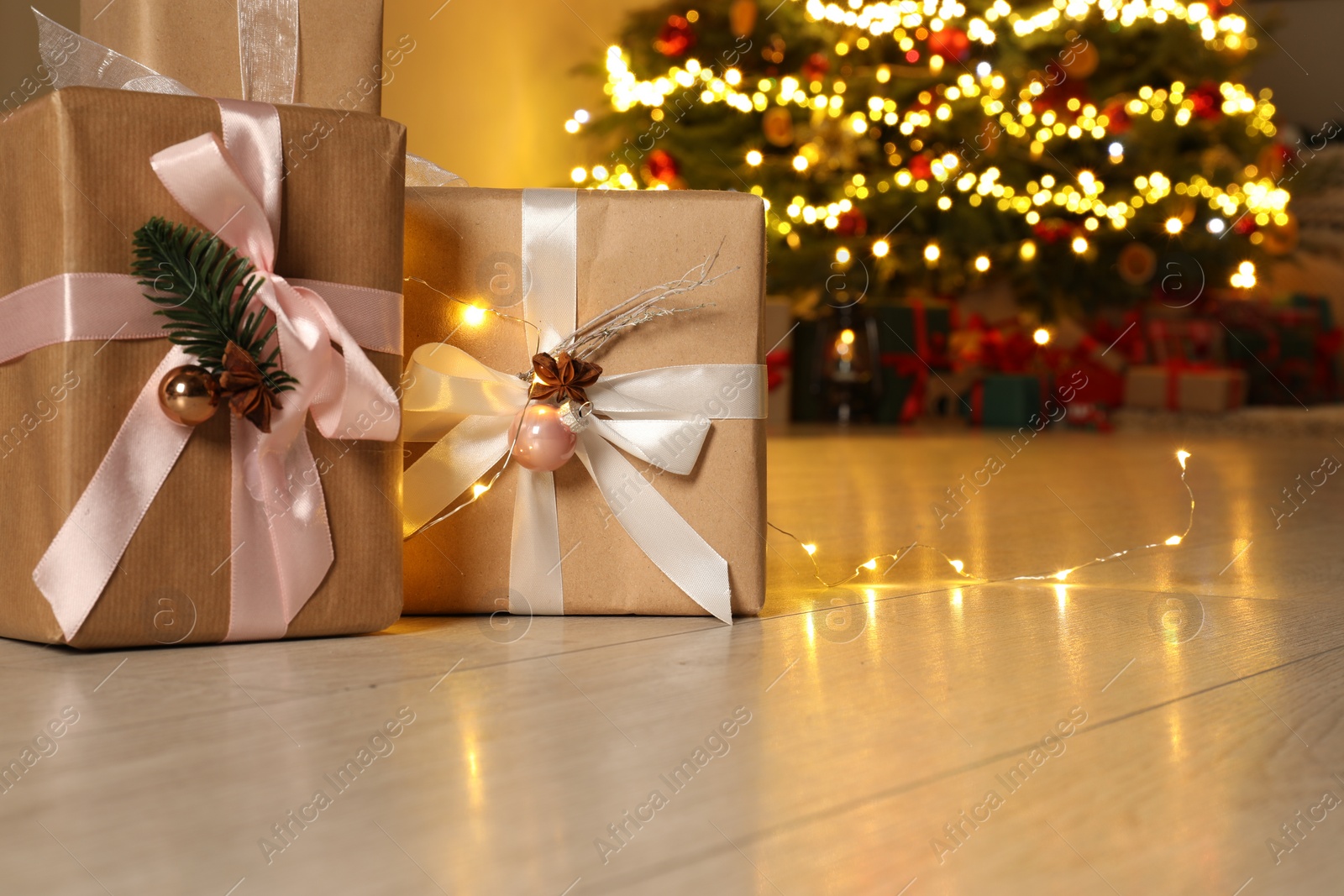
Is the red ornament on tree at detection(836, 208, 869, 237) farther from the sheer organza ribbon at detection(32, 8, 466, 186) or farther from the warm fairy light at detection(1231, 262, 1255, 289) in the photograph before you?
the sheer organza ribbon at detection(32, 8, 466, 186)

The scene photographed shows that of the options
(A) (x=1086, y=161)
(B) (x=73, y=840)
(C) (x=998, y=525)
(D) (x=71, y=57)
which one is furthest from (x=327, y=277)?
(A) (x=1086, y=161)

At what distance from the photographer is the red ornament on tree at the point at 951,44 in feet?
11.0

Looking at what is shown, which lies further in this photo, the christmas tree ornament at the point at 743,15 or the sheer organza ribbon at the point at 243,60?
the christmas tree ornament at the point at 743,15

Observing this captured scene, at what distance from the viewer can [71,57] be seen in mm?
752

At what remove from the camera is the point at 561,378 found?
29.5 inches

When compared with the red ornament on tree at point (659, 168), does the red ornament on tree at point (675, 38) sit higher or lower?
higher

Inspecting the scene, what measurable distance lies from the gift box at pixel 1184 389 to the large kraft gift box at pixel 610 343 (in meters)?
Result: 3.17

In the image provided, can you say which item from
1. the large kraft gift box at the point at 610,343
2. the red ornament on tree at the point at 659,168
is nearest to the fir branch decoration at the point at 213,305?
the large kraft gift box at the point at 610,343

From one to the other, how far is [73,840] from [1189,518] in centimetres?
121

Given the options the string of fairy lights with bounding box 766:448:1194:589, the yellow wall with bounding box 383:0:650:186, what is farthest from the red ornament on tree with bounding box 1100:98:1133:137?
the string of fairy lights with bounding box 766:448:1194:589

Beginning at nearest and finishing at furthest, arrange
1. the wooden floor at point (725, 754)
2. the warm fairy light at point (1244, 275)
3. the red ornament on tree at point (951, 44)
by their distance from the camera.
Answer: the wooden floor at point (725, 754)
the red ornament on tree at point (951, 44)
the warm fairy light at point (1244, 275)

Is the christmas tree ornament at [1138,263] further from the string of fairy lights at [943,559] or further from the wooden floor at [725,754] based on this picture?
the wooden floor at [725,754]

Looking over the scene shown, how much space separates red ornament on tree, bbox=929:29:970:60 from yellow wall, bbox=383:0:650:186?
0.90 metres

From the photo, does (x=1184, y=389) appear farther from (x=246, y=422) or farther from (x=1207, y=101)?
(x=246, y=422)
